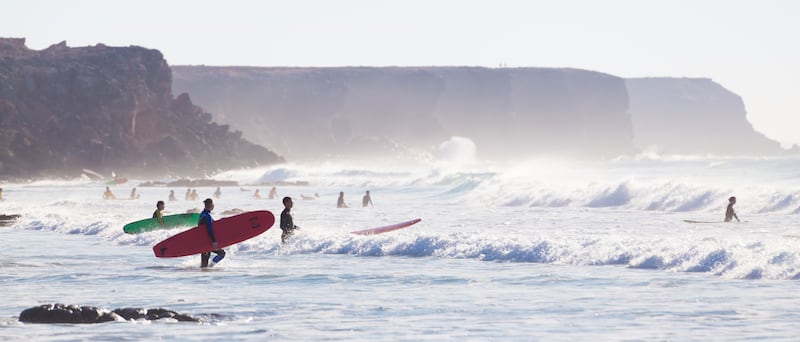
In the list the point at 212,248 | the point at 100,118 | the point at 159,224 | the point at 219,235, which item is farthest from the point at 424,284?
the point at 100,118

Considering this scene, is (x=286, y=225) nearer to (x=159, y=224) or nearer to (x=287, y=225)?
(x=287, y=225)

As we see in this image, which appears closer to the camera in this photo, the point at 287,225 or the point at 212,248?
the point at 212,248

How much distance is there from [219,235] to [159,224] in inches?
218

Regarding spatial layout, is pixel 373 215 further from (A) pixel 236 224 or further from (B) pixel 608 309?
(B) pixel 608 309

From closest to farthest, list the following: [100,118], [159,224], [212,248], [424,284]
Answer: [424,284] < [212,248] < [159,224] < [100,118]

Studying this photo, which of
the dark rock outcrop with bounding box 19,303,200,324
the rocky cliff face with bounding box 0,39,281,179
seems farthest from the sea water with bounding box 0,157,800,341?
the rocky cliff face with bounding box 0,39,281,179

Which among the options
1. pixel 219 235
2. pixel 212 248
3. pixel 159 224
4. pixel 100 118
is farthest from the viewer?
pixel 100 118

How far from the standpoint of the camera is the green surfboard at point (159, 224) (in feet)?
84.1

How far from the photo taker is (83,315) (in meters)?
12.5

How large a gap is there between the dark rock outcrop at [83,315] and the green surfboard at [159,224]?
42.7 ft

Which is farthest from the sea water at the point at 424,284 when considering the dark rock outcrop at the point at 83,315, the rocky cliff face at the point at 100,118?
the rocky cliff face at the point at 100,118

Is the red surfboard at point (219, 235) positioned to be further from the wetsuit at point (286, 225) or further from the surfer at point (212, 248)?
the wetsuit at point (286, 225)

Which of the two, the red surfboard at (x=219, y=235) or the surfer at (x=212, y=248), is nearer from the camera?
the surfer at (x=212, y=248)

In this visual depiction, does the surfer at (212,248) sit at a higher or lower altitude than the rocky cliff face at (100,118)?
lower
